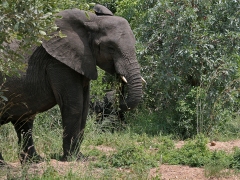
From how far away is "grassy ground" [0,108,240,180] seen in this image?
7117 millimetres

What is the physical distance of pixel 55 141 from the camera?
9.58m

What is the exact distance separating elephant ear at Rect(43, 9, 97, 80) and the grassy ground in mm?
1197

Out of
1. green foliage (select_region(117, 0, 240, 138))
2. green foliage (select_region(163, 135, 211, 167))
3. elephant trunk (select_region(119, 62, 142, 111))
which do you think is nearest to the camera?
green foliage (select_region(163, 135, 211, 167))

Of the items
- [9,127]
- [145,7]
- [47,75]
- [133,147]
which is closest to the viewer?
[133,147]

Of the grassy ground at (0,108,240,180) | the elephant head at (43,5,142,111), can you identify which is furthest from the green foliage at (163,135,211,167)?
the elephant head at (43,5,142,111)

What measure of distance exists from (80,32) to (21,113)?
4.88 ft

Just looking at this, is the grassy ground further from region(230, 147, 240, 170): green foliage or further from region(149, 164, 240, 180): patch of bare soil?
region(149, 164, 240, 180): patch of bare soil

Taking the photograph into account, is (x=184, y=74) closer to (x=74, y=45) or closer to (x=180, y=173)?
(x=74, y=45)

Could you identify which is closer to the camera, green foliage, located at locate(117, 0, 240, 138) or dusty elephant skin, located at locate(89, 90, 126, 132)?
green foliage, located at locate(117, 0, 240, 138)

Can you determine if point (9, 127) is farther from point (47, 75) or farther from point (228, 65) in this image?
point (228, 65)

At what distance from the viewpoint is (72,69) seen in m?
8.98

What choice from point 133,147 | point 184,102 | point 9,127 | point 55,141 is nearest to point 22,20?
point 133,147

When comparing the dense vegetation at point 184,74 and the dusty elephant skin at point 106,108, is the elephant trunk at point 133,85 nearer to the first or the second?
the dense vegetation at point 184,74

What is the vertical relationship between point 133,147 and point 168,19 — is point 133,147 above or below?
below
